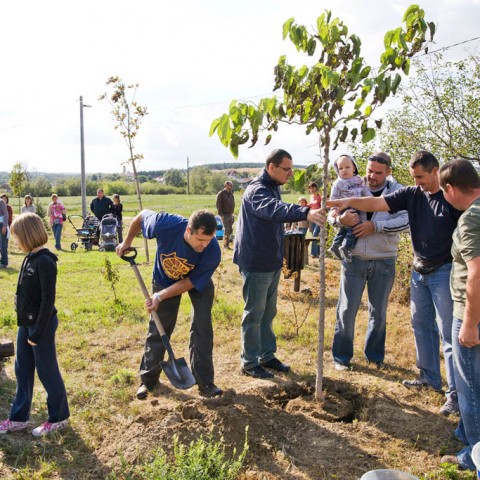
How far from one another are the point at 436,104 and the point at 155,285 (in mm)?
5827

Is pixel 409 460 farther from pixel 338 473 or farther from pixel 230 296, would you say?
pixel 230 296

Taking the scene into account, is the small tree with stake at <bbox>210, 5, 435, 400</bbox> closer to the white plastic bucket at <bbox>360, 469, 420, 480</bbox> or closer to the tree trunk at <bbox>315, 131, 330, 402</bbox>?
the tree trunk at <bbox>315, 131, 330, 402</bbox>

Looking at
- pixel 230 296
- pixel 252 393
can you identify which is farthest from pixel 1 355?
pixel 230 296

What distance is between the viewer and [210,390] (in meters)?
4.41

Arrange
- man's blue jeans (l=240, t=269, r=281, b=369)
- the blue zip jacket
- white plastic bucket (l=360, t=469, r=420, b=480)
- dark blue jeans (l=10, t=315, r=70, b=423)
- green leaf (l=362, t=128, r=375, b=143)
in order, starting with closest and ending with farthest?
white plastic bucket (l=360, t=469, r=420, b=480)
green leaf (l=362, t=128, r=375, b=143)
dark blue jeans (l=10, t=315, r=70, b=423)
the blue zip jacket
man's blue jeans (l=240, t=269, r=281, b=369)

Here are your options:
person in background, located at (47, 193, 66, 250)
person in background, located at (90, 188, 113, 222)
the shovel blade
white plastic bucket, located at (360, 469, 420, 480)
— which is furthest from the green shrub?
person in background, located at (47, 193, 66, 250)

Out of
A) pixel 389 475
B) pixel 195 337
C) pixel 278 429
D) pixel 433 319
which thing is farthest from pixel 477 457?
pixel 195 337

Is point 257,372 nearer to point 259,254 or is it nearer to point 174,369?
point 174,369

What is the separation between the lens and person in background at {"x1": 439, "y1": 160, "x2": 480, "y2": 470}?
9.57ft

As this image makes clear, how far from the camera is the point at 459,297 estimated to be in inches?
125

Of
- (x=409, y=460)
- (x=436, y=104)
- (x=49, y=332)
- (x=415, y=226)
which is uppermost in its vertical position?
(x=436, y=104)

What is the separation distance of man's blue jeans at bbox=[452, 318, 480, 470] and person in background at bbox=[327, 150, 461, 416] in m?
0.76

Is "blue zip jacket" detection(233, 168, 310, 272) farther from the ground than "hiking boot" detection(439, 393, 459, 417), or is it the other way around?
"blue zip jacket" detection(233, 168, 310, 272)

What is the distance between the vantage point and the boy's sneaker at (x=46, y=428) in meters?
3.74
